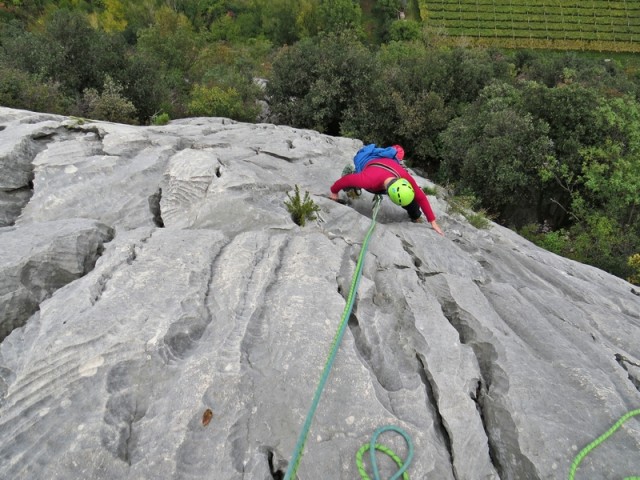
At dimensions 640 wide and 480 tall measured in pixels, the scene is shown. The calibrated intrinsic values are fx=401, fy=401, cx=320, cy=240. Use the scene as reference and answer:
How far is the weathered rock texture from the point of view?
12.4ft

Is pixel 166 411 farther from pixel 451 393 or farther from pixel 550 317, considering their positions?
pixel 550 317

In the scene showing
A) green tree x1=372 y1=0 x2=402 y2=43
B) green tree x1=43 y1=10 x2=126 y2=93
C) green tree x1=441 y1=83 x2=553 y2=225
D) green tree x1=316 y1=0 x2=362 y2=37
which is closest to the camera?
green tree x1=441 y1=83 x2=553 y2=225

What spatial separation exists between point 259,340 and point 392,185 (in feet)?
12.5

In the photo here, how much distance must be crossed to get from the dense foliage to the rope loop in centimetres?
1038

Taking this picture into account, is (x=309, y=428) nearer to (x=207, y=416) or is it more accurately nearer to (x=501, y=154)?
(x=207, y=416)

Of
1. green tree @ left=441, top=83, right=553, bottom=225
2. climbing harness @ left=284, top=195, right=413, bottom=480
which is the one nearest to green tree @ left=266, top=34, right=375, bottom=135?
green tree @ left=441, top=83, right=553, bottom=225

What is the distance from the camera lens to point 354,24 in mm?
42156

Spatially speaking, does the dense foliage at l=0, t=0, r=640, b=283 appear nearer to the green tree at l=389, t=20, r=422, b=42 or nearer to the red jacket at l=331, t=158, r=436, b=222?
the red jacket at l=331, t=158, r=436, b=222

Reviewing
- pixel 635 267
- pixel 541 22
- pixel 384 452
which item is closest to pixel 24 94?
pixel 384 452

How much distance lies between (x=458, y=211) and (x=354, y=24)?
39038mm

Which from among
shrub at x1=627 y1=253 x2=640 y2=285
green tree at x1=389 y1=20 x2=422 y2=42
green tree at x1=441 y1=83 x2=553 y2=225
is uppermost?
green tree at x1=389 y1=20 x2=422 y2=42

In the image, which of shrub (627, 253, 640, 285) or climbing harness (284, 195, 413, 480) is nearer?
climbing harness (284, 195, 413, 480)

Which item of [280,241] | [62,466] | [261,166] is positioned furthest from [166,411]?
[261,166]

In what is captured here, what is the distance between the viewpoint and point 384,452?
3.83 m
